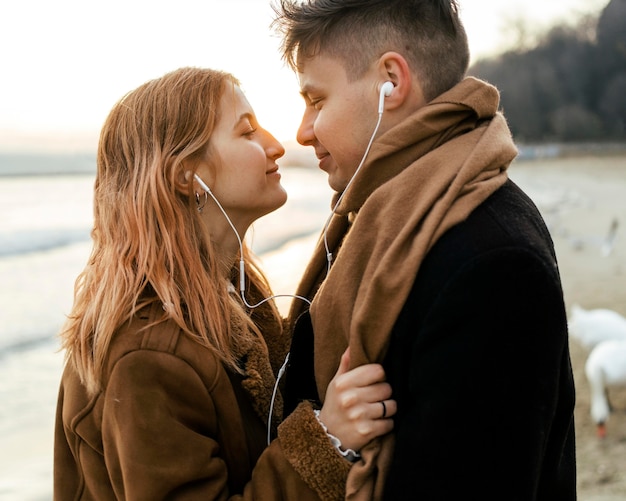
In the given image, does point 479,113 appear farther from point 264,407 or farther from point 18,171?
point 18,171

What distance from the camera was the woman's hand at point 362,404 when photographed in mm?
1678

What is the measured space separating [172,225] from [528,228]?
113 cm

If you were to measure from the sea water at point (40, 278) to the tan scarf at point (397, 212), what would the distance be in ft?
5.57

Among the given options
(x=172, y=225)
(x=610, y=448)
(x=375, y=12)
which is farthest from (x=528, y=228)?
(x=610, y=448)

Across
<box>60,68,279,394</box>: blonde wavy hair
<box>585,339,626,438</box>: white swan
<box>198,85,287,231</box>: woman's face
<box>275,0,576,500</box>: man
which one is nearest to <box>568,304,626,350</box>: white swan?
<box>585,339,626,438</box>: white swan

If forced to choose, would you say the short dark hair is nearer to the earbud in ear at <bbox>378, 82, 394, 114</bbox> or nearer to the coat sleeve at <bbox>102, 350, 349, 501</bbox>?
the earbud in ear at <bbox>378, 82, 394, 114</bbox>

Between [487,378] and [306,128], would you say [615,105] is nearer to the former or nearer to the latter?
[306,128]

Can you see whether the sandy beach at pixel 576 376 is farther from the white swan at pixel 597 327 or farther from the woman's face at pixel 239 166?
the woman's face at pixel 239 166

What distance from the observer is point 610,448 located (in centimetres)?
519

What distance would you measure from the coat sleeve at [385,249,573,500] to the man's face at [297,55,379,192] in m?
0.64

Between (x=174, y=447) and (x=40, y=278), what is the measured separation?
11947 mm

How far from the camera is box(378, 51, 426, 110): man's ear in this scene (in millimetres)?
1894

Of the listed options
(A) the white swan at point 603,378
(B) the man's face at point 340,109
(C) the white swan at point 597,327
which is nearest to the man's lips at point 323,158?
(B) the man's face at point 340,109

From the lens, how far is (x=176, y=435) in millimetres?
1818
